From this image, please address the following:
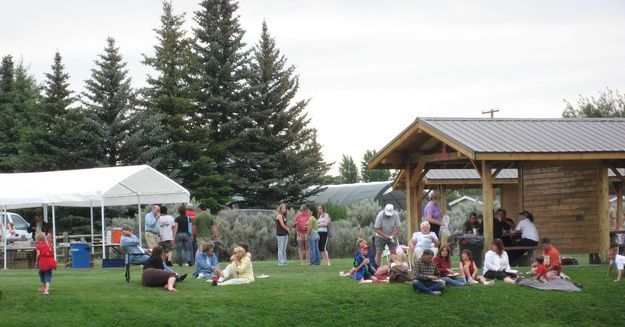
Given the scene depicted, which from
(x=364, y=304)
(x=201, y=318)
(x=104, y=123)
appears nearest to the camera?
(x=201, y=318)

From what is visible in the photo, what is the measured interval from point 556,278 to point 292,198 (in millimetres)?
25655

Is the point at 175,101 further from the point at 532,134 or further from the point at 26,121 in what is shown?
the point at 532,134

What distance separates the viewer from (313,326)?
663 inches

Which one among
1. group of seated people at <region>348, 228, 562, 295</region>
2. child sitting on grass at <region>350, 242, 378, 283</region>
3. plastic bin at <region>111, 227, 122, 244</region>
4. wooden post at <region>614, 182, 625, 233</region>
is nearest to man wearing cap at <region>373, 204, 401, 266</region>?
group of seated people at <region>348, 228, 562, 295</region>

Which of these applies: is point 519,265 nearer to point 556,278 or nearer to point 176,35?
point 556,278

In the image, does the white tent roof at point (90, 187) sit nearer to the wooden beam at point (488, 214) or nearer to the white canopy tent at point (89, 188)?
the white canopy tent at point (89, 188)

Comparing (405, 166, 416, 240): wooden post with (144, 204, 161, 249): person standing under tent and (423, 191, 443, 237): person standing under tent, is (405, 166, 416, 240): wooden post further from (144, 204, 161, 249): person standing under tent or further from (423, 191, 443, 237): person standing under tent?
(144, 204, 161, 249): person standing under tent

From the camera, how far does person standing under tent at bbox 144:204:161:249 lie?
24.3 metres

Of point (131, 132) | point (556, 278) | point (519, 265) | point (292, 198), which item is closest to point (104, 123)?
point (131, 132)

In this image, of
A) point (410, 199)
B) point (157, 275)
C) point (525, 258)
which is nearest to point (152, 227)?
point (157, 275)

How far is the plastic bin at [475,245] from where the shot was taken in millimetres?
22109

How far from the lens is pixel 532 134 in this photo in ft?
77.0

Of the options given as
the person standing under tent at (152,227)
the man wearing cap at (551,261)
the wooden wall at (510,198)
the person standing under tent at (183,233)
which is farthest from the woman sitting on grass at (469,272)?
the wooden wall at (510,198)

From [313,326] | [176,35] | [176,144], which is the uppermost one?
[176,35]
